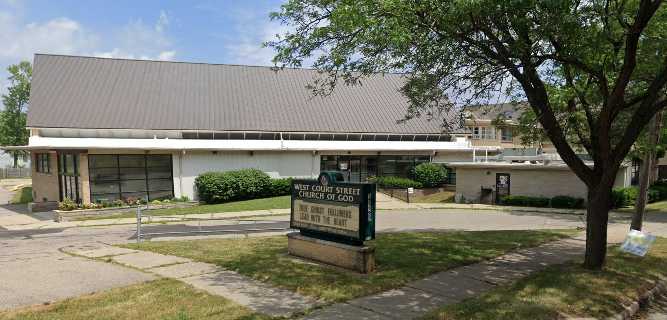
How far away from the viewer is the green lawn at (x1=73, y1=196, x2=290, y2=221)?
76.7 feet

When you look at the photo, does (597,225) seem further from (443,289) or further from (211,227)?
(211,227)

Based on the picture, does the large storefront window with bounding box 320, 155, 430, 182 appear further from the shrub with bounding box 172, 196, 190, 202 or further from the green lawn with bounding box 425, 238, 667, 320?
the green lawn with bounding box 425, 238, 667, 320

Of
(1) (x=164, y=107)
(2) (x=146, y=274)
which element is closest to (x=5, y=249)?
(2) (x=146, y=274)

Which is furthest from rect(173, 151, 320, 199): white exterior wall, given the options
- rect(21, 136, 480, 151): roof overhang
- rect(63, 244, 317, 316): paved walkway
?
rect(63, 244, 317, 316): paved walkway

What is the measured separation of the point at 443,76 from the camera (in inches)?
400

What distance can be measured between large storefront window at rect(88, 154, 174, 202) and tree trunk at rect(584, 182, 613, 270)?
72.9 feet

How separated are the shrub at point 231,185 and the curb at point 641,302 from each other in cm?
2122

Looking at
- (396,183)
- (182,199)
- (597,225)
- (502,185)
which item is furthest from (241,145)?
(597,225)

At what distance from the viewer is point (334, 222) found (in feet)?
32.5

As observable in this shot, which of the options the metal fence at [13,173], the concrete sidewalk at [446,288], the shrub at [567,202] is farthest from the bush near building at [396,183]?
the metal fence at [13,173]

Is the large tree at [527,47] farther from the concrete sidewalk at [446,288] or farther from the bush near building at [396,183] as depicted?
the bush near building at [396,183]

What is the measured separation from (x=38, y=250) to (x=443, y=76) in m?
11.4

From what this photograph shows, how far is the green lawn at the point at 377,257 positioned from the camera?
8500 millimetres

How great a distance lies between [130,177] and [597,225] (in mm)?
22944
